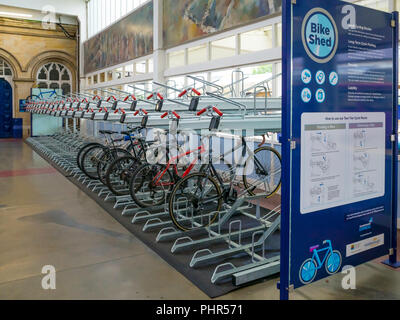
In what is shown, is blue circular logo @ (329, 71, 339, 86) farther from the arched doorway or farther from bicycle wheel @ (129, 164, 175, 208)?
the arched doorway

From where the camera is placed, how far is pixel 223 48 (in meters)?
7.87

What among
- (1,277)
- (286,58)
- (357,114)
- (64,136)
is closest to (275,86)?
(357,114)

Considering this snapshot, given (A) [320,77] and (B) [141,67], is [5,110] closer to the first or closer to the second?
(B) [141,67]

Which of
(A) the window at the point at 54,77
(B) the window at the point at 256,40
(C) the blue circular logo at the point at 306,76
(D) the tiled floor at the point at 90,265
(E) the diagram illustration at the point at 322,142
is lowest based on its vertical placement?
(D) the tiled floor at the point at 90,265

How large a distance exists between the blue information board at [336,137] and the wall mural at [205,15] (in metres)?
3.53

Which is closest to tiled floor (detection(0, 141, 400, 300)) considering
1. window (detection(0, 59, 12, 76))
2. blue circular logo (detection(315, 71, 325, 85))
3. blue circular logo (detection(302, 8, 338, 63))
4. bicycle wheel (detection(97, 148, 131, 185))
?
bicycle wheel (detection(97, 148, 131, 185))

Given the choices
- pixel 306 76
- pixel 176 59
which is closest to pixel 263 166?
pixel 306 76

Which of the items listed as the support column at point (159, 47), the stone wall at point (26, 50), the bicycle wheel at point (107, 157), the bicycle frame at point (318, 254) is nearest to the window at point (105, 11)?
the support column at point (159, 47)

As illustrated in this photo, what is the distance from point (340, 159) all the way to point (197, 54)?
262 inches

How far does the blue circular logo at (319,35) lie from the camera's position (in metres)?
2.50

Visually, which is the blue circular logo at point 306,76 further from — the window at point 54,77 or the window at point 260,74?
the window at point 54,77

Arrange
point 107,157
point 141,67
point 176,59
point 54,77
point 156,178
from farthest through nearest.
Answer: point 54,77
point 141,67
point 176,59
point 107,157
point 156,178

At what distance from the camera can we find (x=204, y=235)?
171 inches

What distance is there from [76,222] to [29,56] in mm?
15618
